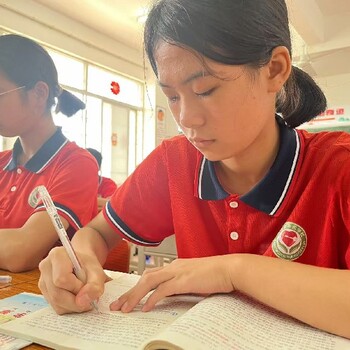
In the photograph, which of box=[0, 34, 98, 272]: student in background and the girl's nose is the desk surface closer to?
box=[0, 34, 98, 272]: student in background

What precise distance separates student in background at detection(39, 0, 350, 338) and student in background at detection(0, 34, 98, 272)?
293 millimetres

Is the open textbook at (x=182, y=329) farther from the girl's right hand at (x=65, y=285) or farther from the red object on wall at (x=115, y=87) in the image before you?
the red object on wall at (x=115, y=87)

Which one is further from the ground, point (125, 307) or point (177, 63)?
point (177, 63)

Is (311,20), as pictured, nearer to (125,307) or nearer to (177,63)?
(177,63)

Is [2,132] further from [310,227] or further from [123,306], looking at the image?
[310,227]

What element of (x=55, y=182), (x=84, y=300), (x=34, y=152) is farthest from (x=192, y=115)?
(x=34, y=152)

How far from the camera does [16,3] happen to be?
4.30 m

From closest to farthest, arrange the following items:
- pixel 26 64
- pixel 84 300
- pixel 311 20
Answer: pixel 84 300 < pixel 26 64 < pixel 311 20

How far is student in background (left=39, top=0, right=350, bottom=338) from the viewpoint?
1.96 ft

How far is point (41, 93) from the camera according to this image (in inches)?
55.0

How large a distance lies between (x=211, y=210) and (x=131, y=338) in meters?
0.41

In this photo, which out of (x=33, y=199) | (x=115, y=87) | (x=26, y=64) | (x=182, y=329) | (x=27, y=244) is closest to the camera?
(x=182, y=329)

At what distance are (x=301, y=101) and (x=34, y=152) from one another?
95cm

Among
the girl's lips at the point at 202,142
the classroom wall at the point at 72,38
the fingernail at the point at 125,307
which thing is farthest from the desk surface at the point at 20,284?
the classroom wall at the point at 72,38
